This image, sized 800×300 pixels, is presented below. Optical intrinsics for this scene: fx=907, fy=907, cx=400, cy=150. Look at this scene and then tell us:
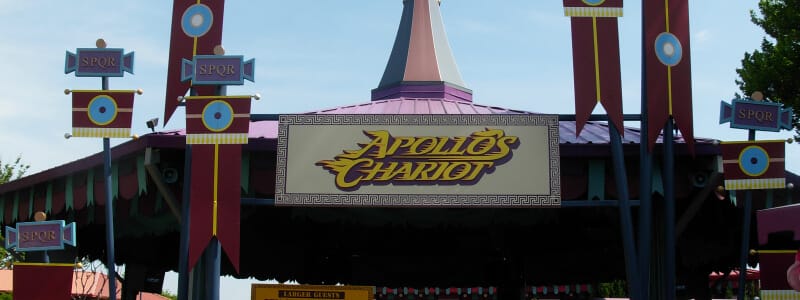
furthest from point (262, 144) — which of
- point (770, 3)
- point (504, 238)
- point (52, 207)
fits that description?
point (770, 3)

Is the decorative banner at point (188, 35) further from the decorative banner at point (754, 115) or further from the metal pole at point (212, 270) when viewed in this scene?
the decorative banner at point (754, 115)

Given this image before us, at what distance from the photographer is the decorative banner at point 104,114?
12758 mm

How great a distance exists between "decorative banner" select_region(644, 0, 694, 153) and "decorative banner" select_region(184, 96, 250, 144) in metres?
5.82

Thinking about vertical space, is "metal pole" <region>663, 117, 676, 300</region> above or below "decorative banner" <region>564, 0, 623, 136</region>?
below

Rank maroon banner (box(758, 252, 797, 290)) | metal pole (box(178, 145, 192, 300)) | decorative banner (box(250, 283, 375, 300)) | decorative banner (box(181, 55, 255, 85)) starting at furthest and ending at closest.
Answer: metal pole (box(178, 145, 192, 300)), decorative banner (box(181, 55, 255, 85)), decorative banner (box(250, 283, 375, 300)), maroon banner (box(758, 252, 797, 290))

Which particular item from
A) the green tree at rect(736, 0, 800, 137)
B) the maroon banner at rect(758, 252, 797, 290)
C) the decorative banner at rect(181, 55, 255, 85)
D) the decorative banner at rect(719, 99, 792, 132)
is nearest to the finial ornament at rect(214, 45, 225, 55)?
the decorative banner at rect(181, 55, 255, 85)

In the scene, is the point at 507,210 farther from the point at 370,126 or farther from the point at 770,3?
the point at 770,3

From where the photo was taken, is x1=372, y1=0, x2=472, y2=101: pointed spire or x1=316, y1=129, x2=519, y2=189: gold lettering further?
x1=372, y1=0, x2=472, y2=101: pointed spire

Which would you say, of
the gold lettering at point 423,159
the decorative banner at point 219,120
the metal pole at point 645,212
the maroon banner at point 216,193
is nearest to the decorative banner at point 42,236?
the maroon banner at point 216,193

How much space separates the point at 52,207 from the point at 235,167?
3.92 metres

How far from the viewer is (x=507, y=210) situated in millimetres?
14961

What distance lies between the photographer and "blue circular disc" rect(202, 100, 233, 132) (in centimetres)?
1286

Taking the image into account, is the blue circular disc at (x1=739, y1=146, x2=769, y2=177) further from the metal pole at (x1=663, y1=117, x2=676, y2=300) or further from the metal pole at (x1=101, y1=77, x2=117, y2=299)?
the metal pole at (x1=101, y1=77, x2=117, y2=299)

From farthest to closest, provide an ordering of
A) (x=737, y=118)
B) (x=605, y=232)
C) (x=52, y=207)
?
(x=605, y=232) → (x=52, y=207) → (x=737, y=118)
